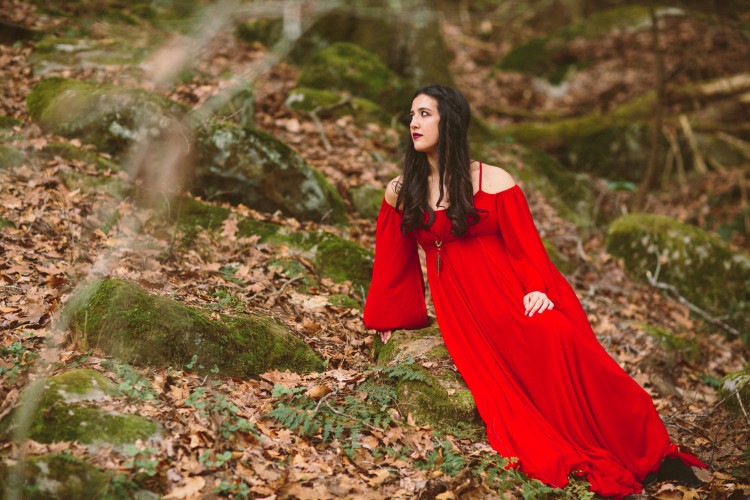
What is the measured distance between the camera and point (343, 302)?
4938 mm

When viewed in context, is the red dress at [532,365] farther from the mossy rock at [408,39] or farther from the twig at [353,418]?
the mossy rock at [408,39]

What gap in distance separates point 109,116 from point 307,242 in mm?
2471

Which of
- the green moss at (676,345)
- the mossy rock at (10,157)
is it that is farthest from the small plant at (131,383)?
the green moss at (676,345)

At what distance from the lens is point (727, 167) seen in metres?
10.7

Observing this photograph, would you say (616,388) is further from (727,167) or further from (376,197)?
(727,167)

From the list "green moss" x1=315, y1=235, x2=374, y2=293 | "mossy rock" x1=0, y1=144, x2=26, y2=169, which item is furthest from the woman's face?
"mossy rock" x1=0, y1=144, x2=26, y2=169

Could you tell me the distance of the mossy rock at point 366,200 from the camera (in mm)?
6656

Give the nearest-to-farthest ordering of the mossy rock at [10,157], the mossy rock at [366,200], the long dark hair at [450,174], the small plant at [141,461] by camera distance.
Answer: the small plant at [141,461]
the long dark hair at [450,174]
the mossy rock at [10,157]
the mossy rock at [366,200]

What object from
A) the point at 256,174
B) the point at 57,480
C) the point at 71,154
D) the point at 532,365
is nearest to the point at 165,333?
the point at 57,480

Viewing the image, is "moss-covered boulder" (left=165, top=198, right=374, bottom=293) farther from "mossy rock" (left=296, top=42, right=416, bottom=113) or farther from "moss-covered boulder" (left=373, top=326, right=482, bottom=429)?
"mossy rock" (left=296, top=42, right=416, bottom=113)

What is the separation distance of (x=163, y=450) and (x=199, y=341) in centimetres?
90

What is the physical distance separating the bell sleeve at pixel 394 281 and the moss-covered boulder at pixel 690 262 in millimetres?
4439

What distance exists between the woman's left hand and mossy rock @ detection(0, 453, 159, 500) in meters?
2.47

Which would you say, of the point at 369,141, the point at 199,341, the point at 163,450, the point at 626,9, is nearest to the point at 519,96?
the point at 626,9
